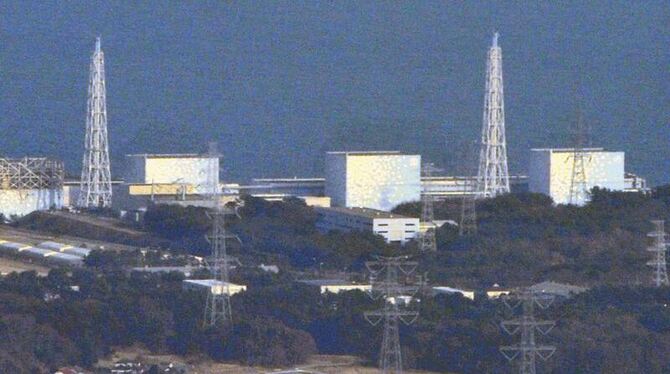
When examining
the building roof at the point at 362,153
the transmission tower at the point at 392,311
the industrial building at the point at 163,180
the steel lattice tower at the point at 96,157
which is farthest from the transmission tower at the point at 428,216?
the steel lattice tower at the point at 96,157

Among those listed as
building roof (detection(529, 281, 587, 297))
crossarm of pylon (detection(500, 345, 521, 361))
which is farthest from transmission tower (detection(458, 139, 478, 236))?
crossarm of pylon (detection(500, 345, 521, 361))

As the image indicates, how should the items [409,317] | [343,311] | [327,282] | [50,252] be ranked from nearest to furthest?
[409,317]
[343,311]
[327,282]
[50,252]

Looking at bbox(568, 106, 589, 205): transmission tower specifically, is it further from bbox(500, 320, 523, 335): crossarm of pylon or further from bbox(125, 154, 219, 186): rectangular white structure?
bbox(500, 320, 523, 335): crossarm of pylon

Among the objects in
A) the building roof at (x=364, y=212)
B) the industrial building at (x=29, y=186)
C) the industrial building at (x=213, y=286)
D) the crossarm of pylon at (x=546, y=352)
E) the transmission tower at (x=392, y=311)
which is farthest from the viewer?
the industrial building at (x=29, y=186)

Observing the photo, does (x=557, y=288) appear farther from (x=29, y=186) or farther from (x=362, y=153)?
(x=29, y=186)

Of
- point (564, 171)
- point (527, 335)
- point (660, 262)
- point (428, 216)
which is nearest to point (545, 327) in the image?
point (527, 335)

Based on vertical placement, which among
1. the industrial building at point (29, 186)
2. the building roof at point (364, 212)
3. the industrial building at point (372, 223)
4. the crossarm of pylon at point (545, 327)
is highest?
the industrial building at point (29, 186)

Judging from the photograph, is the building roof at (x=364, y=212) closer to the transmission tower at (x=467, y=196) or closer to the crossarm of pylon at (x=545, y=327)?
the transmission tower at (x=467, y=196)
